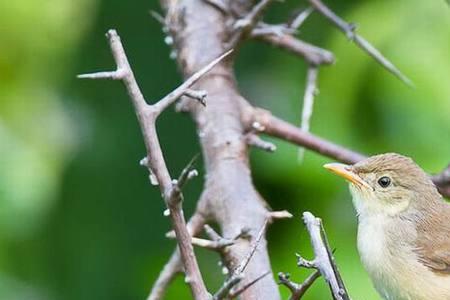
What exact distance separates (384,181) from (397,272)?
1.90 ft

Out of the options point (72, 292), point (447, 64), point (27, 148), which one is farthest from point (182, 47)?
point (27, 148)

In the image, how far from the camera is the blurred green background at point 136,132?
19.1ft

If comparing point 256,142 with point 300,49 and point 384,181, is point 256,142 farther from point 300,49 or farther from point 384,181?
point 384,181

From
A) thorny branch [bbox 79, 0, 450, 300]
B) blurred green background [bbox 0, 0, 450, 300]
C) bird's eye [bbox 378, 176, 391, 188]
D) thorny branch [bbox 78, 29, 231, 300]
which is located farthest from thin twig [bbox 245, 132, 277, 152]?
thorny branch [bbox 78, 29, 231, 300]

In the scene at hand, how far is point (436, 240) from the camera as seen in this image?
4922 mm

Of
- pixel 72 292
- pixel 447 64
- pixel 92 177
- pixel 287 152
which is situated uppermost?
pixel 447 64

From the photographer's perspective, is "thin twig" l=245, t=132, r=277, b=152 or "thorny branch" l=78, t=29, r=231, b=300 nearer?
"thorny branch" l=78, t=29, r=231, b=300

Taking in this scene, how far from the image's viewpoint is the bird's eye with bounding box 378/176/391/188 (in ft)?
16.9

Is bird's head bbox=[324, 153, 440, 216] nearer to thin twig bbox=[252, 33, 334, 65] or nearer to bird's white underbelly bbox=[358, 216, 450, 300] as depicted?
bird's white underbelly bbox=[358, 216, 450, 300]

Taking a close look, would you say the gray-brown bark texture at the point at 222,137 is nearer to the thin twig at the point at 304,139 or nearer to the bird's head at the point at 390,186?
the thin twig at the point at 304,139

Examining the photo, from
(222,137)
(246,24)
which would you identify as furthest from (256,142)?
(246,24)

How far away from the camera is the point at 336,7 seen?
6.52 metres

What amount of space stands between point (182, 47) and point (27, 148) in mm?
2340

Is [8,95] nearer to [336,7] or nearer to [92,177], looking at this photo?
[92,177]
